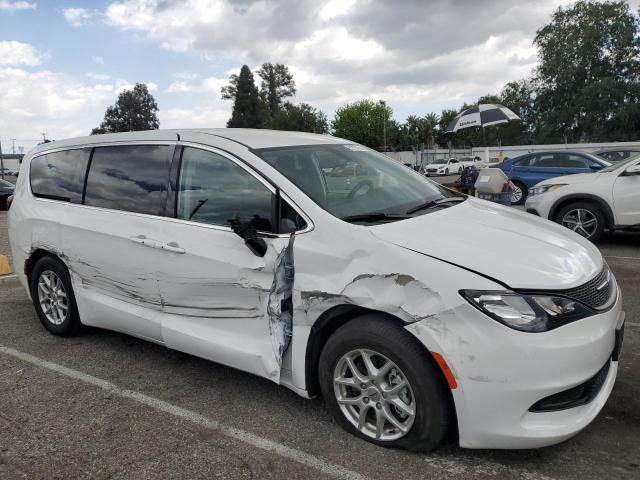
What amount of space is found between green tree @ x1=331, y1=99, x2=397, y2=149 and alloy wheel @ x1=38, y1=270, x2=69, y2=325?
240 ft

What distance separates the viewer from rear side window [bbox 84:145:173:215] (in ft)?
12.0

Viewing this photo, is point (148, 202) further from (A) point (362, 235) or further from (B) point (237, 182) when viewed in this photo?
(A) point (362, 235)

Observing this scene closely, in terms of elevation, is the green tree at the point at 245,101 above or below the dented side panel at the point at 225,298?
above

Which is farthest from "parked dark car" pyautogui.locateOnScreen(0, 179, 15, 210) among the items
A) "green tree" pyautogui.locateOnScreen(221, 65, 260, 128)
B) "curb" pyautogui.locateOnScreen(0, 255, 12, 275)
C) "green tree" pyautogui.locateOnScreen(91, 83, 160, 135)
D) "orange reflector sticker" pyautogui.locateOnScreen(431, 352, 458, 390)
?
"green tree" pyautogui.locateOnScreen(91, 83, 160, 135)

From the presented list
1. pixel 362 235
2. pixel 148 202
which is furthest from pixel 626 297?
pixel 148 202

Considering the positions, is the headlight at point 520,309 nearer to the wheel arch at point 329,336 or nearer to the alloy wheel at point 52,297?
the wheel arch at point 329,336

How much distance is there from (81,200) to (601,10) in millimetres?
47507

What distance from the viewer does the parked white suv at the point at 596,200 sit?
24.5 ft

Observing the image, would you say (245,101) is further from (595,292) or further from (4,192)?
(595,292)

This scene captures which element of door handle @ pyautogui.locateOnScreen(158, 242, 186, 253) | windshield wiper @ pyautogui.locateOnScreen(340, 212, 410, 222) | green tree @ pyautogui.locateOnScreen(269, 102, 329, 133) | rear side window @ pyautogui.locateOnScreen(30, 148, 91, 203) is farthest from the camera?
green tree @ pyautogui.locateOnScreen(269, 102, 329, 133)

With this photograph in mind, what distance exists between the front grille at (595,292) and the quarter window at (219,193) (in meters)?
1.60

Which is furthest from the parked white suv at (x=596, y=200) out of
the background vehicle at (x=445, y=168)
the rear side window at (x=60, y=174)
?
the background vehicle at (x=445, y=168)

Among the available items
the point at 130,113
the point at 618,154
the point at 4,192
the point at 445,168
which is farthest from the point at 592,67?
the point at 130,113

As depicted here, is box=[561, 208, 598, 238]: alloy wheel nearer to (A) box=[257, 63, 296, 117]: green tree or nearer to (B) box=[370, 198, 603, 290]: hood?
(B) box=[370, 198, 603, 290]: hood
